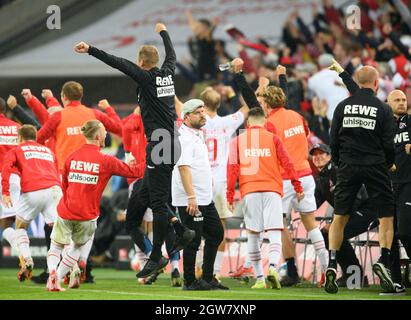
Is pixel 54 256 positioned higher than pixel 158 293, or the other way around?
pixel 54 256

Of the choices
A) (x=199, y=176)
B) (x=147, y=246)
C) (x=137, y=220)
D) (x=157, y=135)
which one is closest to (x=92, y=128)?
(x=157, y=135)

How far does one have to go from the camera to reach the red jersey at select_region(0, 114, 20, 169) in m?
15.3

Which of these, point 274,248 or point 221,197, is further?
point 221,197

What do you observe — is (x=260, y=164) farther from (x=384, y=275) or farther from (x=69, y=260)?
(x=69, y=260)

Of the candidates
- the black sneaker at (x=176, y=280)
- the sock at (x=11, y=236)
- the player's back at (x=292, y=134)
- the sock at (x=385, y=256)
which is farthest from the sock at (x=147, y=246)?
the sock at (x=385, y=256)

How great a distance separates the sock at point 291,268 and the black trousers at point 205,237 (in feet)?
4.68

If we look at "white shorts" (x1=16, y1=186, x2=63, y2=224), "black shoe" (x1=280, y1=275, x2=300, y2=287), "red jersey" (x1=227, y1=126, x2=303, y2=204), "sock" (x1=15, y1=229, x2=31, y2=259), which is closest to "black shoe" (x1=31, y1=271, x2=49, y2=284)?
"sock" (x1=15, y1=229, x2=31, y2=259)

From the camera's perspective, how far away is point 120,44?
2516 cm

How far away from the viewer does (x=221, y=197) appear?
50.4 ft

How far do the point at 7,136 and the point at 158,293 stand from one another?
12.8 ft

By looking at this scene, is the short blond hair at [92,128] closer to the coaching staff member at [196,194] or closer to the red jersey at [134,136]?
the coaching staff member at [196,194]
